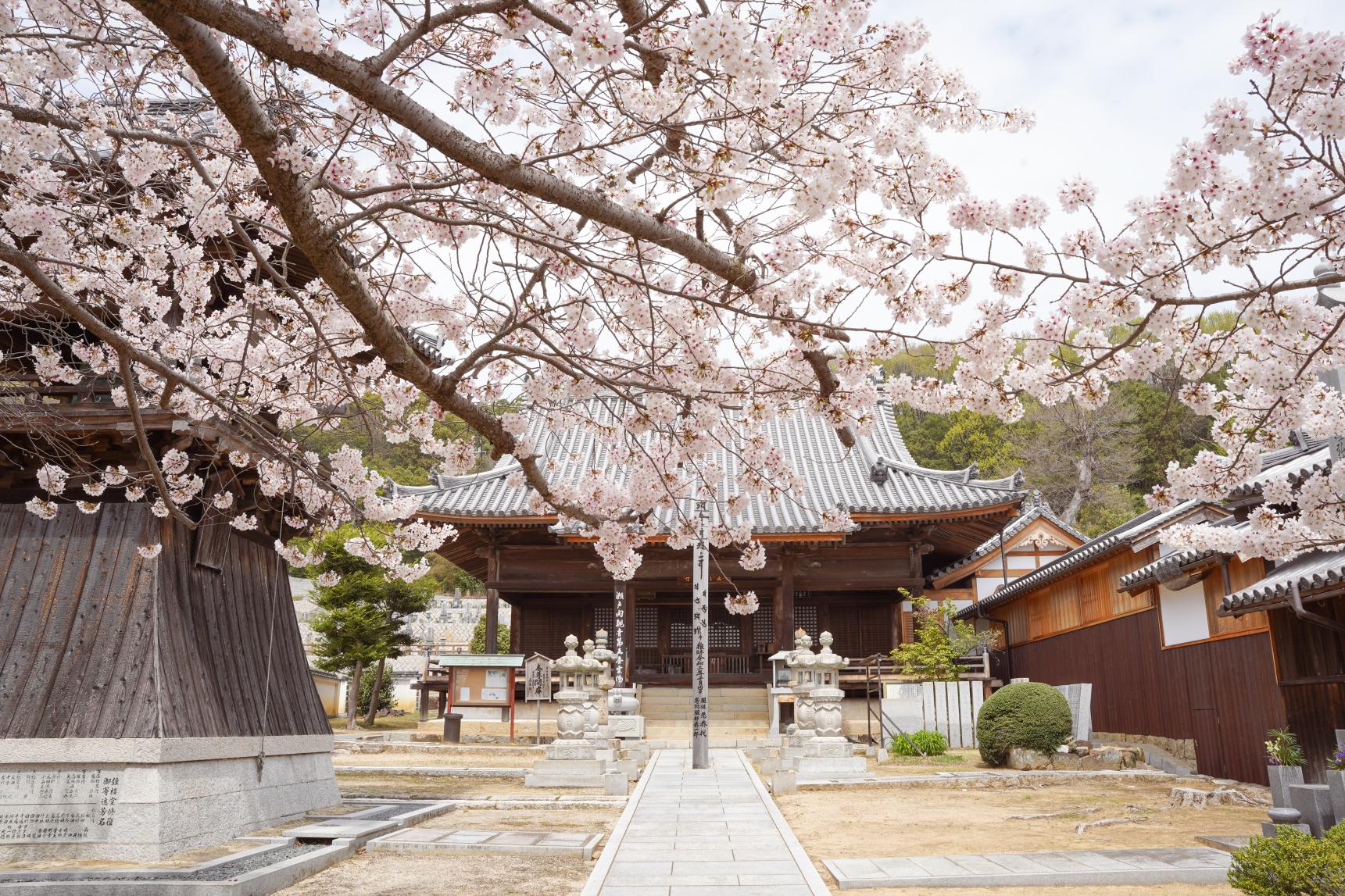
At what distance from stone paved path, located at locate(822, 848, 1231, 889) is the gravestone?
7964mm

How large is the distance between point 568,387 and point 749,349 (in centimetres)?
122

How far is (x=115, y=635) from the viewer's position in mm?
8359

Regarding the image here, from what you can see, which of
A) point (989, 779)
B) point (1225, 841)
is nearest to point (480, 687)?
point (989, 779)

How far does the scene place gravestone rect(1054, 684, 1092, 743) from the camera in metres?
14.9

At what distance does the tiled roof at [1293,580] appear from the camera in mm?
8133

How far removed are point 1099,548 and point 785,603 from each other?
23.8ft

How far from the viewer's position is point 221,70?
3.60 metres

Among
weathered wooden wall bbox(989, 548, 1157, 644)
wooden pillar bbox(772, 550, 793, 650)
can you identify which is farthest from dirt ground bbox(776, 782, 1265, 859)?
wooden pillar bbox(772, 550, 793, 650)

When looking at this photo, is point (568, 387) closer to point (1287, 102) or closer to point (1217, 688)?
point (1287, 102)

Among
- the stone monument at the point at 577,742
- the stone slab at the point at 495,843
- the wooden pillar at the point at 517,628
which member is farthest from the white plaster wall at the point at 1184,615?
the wooden pillar at the point at 517,628

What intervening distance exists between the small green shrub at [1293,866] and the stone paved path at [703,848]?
8.34ft

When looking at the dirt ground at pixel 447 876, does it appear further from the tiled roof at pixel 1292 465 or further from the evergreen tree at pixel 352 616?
the evergreen tree at pixel 352 616

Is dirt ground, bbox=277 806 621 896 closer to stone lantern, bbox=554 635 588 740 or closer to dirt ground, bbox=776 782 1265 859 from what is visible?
dirt ground, bbox=776 782 1265 859

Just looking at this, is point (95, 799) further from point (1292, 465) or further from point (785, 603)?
point (785, 603)
